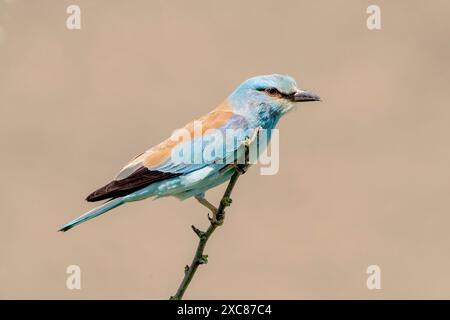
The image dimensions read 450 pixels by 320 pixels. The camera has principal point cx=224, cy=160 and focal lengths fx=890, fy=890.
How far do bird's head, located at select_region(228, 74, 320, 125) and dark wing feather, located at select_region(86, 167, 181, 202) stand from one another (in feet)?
1.96

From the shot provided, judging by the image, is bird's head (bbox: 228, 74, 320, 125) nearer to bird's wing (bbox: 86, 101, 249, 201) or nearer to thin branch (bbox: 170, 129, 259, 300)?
bird's wing (bbox: 86, 101, 249, 201)

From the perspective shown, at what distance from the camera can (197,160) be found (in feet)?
14.5

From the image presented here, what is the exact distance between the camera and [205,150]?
4.45 m

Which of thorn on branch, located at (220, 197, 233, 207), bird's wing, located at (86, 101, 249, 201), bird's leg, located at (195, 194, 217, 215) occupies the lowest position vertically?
bird's leg, located at (195, 194, 217, 215)

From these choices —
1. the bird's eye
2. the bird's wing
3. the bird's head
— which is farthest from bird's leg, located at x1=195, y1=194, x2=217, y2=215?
the bird's eye

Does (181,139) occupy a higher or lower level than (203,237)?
higher

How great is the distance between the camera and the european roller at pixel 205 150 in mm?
4211

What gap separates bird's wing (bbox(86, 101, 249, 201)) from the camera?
13.6ft

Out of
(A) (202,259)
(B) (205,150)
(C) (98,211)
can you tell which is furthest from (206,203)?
(A) (202,259)

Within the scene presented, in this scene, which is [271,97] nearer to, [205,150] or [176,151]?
[205,150]

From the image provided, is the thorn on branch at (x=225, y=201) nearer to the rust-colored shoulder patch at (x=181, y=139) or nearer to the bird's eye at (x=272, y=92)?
the rust-colored shoulder patch at (x=181, y=139)

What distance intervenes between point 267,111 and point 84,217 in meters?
1.20

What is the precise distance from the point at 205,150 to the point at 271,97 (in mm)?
495

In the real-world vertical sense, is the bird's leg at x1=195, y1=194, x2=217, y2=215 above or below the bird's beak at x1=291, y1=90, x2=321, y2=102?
below
